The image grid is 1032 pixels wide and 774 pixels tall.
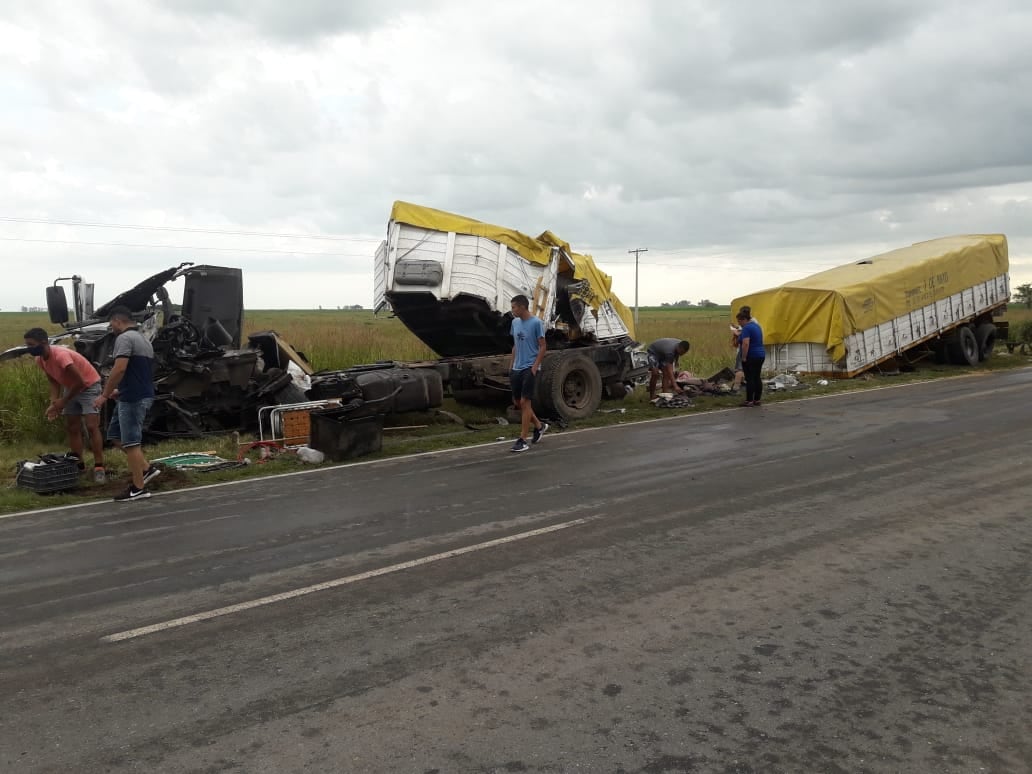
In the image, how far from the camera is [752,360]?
14008mm

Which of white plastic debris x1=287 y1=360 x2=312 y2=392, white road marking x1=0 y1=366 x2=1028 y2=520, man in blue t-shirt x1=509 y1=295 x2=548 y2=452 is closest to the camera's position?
white road marking x1=0 y1=366 x2=1028 y2=520

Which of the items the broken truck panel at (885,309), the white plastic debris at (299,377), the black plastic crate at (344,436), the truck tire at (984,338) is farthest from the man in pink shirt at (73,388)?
the truck tire at (984,338)

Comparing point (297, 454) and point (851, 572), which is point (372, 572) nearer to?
point (851, 572)

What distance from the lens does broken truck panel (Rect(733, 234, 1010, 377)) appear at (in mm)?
18250

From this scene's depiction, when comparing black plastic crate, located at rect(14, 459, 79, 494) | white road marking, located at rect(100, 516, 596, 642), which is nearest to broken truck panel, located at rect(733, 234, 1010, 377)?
white road marking, located at rect(100, 516, 596, 642)

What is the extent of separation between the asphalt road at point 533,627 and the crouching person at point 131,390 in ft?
1.06

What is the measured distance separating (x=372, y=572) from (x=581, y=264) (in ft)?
28.5

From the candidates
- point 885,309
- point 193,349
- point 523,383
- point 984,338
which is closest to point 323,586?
point 523,383

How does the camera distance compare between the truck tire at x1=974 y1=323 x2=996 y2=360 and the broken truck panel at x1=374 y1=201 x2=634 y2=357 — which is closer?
the broken truck panel at x1=374 y1=201 x2=634 y2=357

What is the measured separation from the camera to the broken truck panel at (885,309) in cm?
1825

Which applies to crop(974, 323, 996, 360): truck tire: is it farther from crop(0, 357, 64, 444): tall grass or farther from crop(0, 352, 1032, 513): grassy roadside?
crop(0, 357, 64, 444): tall grass

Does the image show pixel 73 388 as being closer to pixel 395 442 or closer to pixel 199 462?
pixel 199 462

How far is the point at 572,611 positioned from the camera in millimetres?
4418

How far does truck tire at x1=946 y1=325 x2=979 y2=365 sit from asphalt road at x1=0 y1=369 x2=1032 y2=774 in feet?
48.8
